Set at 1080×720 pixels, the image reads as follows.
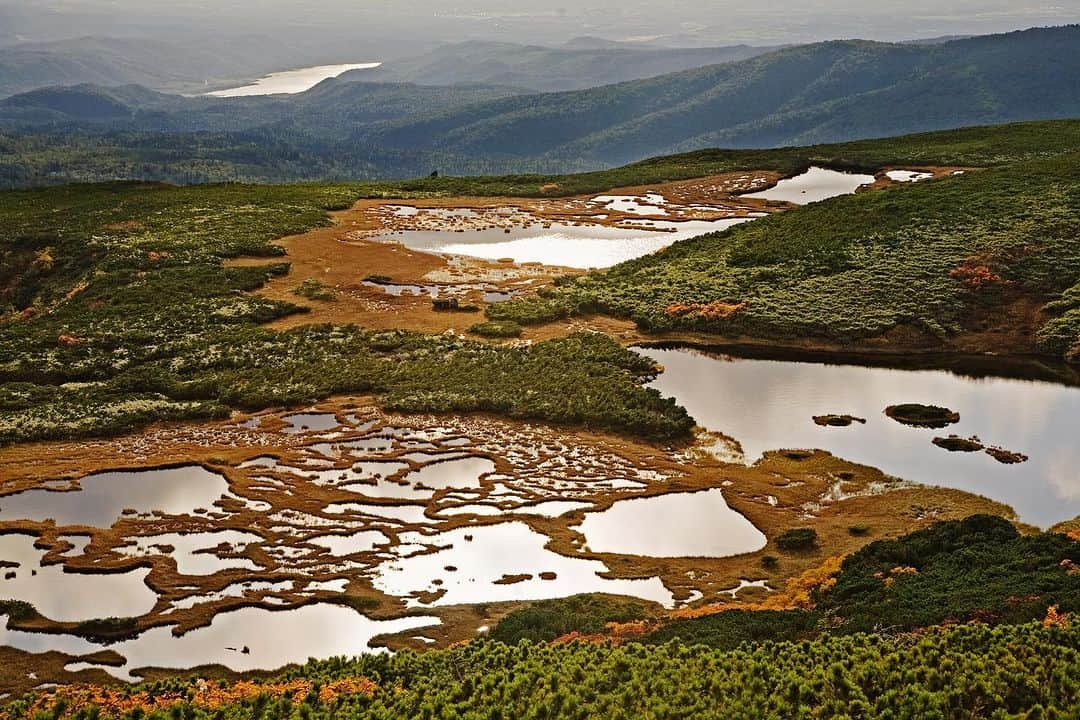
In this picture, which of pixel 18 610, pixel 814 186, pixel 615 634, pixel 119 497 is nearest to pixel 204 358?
pixel 119 497

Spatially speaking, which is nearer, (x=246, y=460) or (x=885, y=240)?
(x=246, y=460)

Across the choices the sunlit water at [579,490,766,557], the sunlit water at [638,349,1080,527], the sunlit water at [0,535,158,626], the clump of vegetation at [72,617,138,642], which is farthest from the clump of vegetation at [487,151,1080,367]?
the clump of vegetation at [72,617,138,642]

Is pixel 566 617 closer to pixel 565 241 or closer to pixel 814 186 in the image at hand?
pixel 565 241

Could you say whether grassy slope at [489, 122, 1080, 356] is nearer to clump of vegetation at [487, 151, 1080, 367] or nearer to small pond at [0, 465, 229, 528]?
clump of vegetation at [487, 151, 1080, 367]

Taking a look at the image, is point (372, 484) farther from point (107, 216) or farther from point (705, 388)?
point (107, 216)

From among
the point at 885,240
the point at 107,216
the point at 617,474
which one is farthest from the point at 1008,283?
the point at 107,216

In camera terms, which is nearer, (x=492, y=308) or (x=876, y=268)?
(x=492, y=308)
